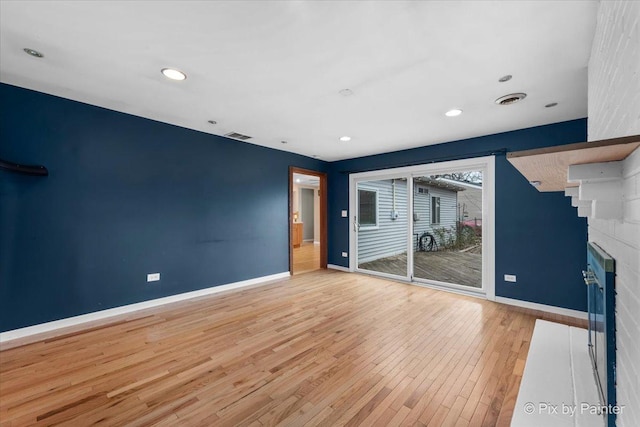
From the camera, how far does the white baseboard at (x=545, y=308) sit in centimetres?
328

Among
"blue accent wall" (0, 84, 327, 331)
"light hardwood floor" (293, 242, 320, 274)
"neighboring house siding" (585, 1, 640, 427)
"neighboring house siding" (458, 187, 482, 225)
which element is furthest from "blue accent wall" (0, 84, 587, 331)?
"neighboring house siding" (585, 1, 640, 427)

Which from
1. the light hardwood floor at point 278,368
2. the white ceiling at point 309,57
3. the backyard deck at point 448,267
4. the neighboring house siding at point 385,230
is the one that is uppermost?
the white ceiling at point 309,57

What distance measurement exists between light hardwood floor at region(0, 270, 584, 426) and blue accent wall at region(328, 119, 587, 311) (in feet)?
1.71

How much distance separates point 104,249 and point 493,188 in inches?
206

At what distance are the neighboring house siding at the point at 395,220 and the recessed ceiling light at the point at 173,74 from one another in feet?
13.0

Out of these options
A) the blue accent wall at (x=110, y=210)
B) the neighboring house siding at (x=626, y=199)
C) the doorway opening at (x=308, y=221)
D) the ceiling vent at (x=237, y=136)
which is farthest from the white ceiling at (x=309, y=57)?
the doorway opening at (x=308, y=221)

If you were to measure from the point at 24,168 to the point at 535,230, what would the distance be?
5.94 m

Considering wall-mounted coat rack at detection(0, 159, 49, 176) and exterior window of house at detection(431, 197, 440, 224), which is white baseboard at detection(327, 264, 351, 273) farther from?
wall-mounted coat rack at detection(0, 159, 49, 176)

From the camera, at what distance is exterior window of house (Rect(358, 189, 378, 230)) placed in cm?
570

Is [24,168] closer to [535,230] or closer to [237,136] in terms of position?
[237,136]

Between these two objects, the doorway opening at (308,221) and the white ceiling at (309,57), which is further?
the doorway opening at (308,221)

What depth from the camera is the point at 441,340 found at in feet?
8.75

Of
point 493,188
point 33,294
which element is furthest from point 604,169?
point 33,294

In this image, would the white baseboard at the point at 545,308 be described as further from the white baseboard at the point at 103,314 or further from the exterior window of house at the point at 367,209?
the white baseboard at the point at 103,314
